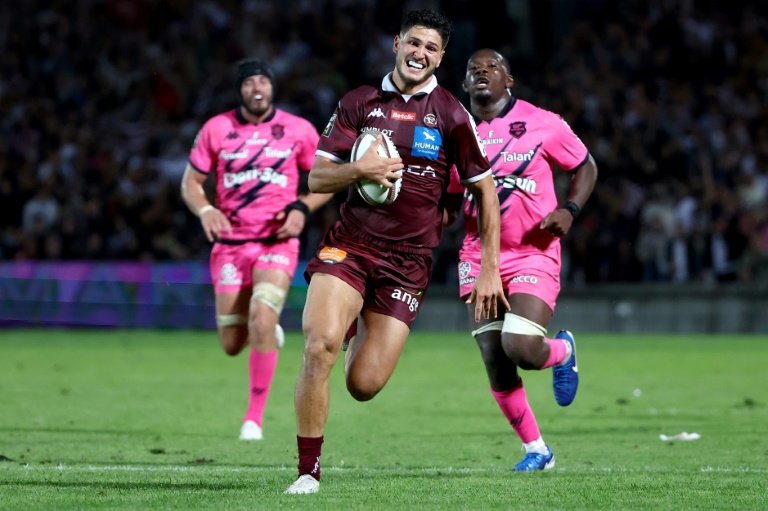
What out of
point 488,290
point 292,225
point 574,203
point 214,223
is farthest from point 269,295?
point 488,290

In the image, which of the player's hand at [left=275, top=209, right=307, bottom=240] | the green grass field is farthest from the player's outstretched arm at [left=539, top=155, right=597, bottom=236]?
the player's hand at [left=275, top=209, right=307, bottom=240]

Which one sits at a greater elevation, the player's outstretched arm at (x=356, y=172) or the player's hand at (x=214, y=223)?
the player's outstretched arm at (x=356, y=172)

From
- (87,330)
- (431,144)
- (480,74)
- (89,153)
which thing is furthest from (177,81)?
(431,144)

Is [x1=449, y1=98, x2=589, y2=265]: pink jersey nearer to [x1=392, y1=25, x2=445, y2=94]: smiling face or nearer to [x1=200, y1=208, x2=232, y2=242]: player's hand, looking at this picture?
[x1=392, y1=25, x2=445, y2=94]: smiling face

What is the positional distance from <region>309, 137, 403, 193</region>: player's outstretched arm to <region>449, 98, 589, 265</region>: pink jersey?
5.79ft

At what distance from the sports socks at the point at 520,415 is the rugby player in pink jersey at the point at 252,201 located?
2.64 m

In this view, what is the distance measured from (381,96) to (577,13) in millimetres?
20201

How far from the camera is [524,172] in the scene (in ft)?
28.7

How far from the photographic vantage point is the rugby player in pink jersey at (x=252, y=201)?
10562mm

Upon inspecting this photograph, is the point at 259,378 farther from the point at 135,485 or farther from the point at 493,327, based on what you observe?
the point at 135,485

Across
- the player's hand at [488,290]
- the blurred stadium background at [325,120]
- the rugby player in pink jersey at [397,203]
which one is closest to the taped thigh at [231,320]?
the rugby player in pink jersey at [397,203]

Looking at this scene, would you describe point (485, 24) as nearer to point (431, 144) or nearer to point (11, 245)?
point (11, 245)

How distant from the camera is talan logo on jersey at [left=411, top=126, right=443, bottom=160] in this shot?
23.4ft

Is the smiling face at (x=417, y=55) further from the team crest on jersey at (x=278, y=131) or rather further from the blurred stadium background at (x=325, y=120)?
the blurred stadium background at (x=325, y=120)
